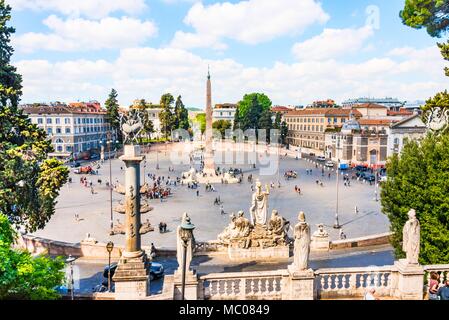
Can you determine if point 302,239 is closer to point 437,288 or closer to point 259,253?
point 437,288

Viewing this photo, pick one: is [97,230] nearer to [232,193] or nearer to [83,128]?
[232,193]

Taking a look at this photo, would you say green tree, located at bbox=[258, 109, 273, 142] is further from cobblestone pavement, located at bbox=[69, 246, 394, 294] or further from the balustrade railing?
the balustrade railing

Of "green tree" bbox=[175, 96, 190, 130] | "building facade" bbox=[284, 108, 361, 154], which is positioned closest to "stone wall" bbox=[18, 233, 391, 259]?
"building facade" bbox=[284, 108, 361, 154]

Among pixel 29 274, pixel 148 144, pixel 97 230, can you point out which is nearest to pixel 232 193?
pixel 97 230

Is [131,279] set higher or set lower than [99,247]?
higher

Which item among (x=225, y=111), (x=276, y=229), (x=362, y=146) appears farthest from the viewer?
(x=225, y=111)

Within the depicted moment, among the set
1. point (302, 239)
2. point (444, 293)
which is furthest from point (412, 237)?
point (302, 239)
